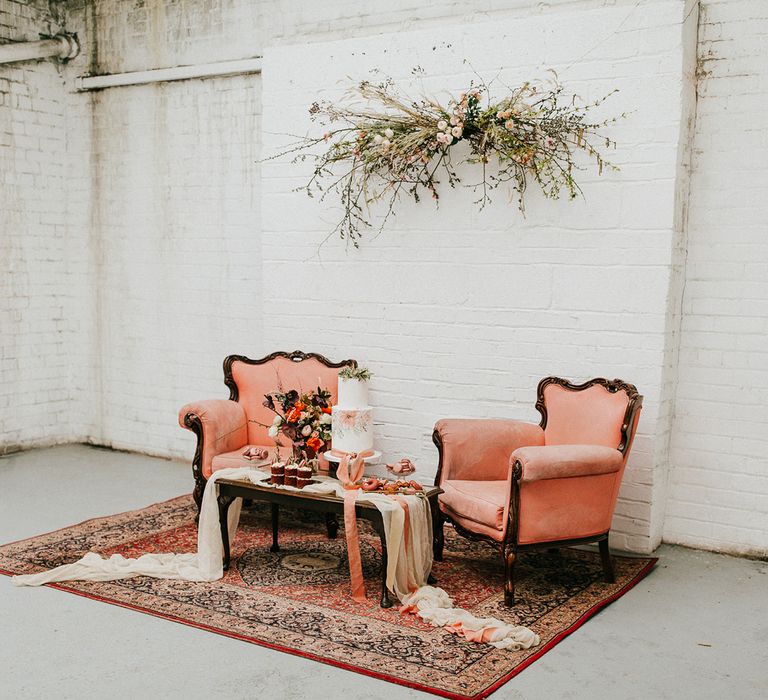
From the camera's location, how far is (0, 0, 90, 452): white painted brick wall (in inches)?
278

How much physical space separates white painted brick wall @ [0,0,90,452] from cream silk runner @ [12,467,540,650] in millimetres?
3026

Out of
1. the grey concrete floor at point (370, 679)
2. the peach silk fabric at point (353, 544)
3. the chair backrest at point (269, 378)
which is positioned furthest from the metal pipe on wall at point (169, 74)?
the grey concrete floor at point (370, 679)

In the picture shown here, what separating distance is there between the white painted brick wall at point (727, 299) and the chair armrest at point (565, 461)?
914 millimetres

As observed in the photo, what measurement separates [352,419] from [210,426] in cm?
83

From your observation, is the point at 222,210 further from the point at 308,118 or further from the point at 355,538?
the point at 355,538

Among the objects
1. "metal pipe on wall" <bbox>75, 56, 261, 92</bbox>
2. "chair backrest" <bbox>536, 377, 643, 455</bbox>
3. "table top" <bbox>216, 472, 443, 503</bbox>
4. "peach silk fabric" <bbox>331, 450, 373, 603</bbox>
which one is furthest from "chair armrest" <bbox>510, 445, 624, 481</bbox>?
"metal pipe on wall" <bbox>75, 56, 261, 92</bbox>

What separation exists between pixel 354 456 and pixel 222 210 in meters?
2.75

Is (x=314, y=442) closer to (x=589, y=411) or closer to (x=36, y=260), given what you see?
(x=589, y=411)

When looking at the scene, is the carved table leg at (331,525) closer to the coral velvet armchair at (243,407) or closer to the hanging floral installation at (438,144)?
the coral velvet armchair at (243,407)

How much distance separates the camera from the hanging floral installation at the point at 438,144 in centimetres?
495

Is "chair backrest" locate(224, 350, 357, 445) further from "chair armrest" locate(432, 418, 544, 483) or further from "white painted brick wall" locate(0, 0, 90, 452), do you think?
"white painted brick wall" locate(0, 0, 90, 452)

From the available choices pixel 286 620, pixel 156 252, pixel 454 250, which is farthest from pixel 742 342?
pixel 156 252

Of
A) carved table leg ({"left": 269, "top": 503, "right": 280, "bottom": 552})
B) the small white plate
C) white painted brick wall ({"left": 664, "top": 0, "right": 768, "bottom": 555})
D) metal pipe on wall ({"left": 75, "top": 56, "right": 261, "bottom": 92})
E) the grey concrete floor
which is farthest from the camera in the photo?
metal pipe on wall ({"left": 75, "top": 56, "right": 261, "bottom": 92})

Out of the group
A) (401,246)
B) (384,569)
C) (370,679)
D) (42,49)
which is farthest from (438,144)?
(42,49)
